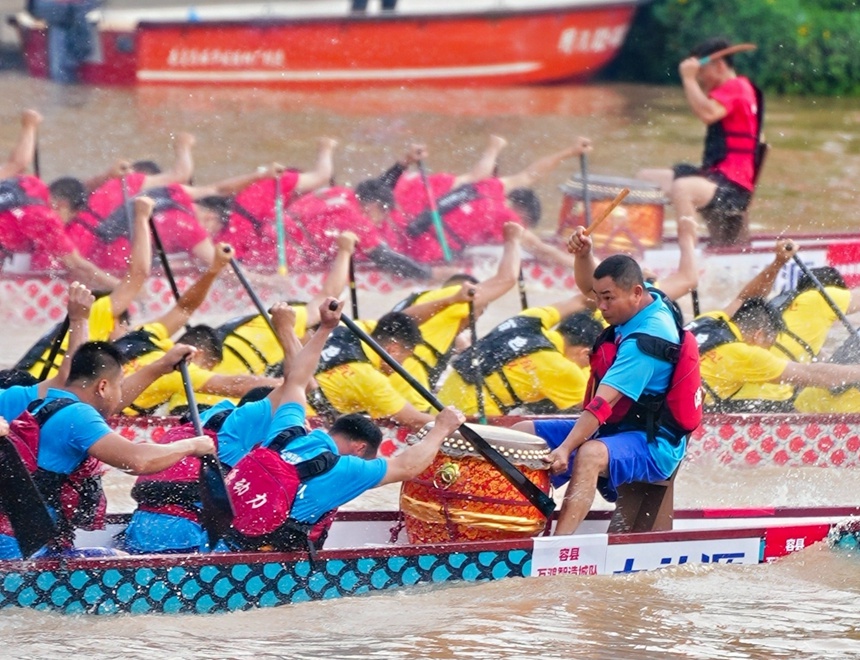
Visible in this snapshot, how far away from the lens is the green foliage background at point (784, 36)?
18.7 metres

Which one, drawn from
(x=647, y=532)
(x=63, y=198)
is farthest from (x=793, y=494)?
(x=63, y=198)

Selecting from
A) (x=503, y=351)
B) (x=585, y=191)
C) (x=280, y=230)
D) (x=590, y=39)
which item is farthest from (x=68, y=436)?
(x=590, y=39)

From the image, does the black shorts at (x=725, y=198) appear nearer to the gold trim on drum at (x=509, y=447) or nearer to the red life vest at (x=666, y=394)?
the red life vest at (x=666, y=394)

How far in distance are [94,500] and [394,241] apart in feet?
19.0

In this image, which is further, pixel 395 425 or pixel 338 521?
pixel 395 425

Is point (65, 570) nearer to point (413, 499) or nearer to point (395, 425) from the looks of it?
point (413, 499)

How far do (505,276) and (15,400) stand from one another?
3.22 metres

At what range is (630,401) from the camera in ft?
19.9

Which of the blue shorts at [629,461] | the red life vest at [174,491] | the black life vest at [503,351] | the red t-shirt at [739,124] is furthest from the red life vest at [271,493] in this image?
the red t-shirt at [739,124]

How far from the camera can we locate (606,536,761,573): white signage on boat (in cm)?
601

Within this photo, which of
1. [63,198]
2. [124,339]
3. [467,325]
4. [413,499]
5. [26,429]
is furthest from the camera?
[63,198]

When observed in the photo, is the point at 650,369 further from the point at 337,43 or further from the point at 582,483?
the point at 337,43

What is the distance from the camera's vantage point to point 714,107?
11055 millimetres

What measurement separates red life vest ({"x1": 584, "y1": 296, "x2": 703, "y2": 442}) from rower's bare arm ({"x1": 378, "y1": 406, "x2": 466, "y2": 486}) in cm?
69
